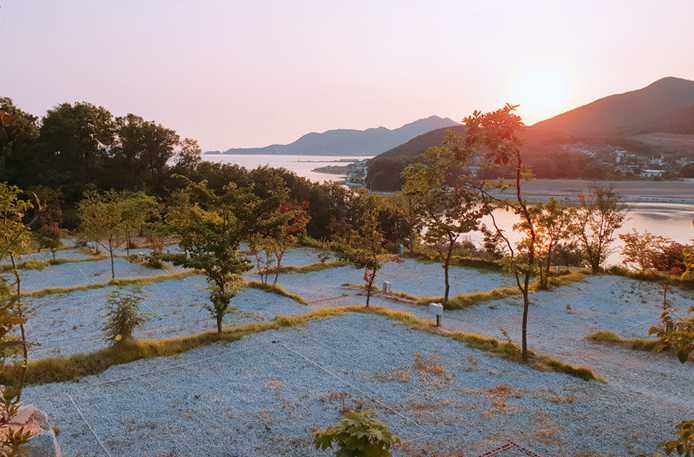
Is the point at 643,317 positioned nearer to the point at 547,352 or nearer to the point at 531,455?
the point at 547,352

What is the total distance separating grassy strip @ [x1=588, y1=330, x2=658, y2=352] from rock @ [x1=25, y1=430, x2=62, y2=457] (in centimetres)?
1074

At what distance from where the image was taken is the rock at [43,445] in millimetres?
5141

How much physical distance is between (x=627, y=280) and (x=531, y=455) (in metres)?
13.8

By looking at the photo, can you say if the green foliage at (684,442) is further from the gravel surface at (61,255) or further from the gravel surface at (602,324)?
the gravel surface at (61,255)

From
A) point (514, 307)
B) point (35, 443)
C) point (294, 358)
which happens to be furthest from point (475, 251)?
point (35, 443)

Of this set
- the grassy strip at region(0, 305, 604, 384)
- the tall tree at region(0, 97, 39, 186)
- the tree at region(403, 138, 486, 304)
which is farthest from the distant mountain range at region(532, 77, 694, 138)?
the grassy strip at region(0, 305, 604, 384)

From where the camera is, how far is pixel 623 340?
11.4 meters

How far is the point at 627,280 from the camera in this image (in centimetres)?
1752

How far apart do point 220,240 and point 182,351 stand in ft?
7.09

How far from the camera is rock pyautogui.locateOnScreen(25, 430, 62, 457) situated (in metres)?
5.14

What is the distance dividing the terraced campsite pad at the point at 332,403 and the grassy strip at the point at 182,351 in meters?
0.23

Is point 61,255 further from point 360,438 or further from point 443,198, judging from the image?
point 360,438

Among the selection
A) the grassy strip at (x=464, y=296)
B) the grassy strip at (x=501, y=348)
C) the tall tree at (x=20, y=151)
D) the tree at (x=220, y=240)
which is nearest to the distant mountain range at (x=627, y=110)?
the tall tree at (x=20, y=151)

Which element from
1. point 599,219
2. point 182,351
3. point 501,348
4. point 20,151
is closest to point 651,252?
point 599,219
